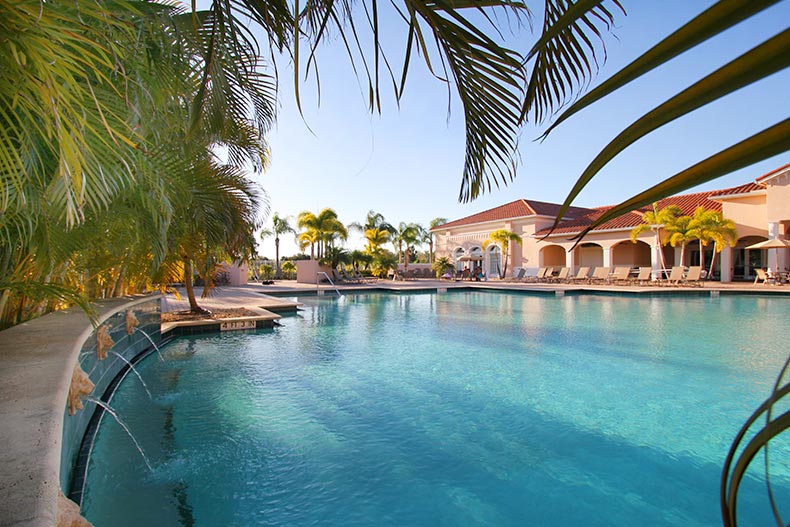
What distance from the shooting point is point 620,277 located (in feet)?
79.3

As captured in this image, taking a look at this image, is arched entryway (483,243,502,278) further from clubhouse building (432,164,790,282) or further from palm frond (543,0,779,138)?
palm frond (543,0,779,138)

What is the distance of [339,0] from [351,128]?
1.13 metres

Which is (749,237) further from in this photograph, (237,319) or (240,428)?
(240,428)

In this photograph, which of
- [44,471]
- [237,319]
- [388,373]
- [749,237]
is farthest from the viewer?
[749,237]

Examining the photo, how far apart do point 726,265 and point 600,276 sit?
5907mm

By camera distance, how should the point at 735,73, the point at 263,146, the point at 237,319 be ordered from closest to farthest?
1. the point at 735,73
2. the point at 263,146
3. the point at 237,319

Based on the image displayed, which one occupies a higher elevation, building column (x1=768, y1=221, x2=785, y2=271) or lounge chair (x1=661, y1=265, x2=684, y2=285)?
building column (x1=768, y1=221, x2=785, y2=271)

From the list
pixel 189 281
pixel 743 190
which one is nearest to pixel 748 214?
pixel 743 190

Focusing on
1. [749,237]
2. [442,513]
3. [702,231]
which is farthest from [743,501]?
[749,237]

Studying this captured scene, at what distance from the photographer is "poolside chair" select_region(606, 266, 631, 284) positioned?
23.9m

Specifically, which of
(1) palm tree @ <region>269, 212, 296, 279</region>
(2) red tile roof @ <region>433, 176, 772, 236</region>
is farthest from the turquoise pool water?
(1) palm tree @ <region>269, 212, 296, 279</region>

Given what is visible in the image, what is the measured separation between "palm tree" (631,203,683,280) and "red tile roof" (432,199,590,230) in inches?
276

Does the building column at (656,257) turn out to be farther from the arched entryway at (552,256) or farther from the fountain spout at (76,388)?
the fountain spout at (76,388)

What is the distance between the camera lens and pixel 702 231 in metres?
22.1
